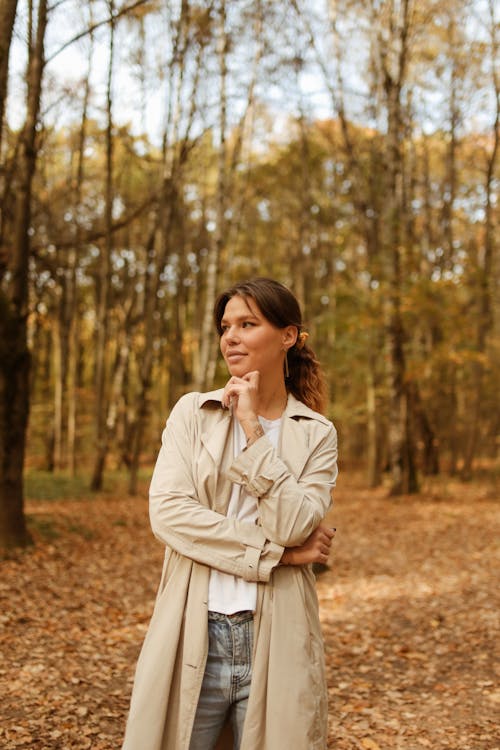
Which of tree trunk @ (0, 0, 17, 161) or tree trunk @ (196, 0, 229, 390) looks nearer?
tree trunk @ (0, 0, 17, 161)

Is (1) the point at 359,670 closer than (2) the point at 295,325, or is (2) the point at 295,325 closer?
(2) the point at 295,325

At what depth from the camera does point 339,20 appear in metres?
15.9

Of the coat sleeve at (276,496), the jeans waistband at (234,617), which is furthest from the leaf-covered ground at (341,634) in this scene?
the coat sleeve at (276,496)

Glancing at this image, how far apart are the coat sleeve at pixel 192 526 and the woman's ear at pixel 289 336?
42 centimetres

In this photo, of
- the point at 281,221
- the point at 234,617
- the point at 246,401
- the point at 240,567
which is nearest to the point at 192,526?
the point at 240,567

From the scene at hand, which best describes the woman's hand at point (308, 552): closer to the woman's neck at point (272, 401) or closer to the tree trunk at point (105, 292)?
the woman's neck at point (272, 401)

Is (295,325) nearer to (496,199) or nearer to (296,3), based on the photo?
(296,3)

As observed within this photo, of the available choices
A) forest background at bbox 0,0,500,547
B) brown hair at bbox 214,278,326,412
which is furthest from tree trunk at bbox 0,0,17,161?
brown hair at bbox 214,278,326,412

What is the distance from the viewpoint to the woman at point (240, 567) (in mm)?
1982

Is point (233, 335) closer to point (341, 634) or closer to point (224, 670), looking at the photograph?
point (224, 670)

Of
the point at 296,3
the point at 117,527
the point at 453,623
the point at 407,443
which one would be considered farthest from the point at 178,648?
the point at 296,3

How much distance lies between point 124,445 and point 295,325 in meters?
20.4

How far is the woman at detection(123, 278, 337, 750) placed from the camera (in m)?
1.98

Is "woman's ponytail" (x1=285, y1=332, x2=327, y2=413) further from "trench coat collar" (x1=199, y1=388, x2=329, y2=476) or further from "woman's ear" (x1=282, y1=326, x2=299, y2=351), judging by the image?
"trench coat collar" (x1=199, y1=388, x2=329, y2=476)
